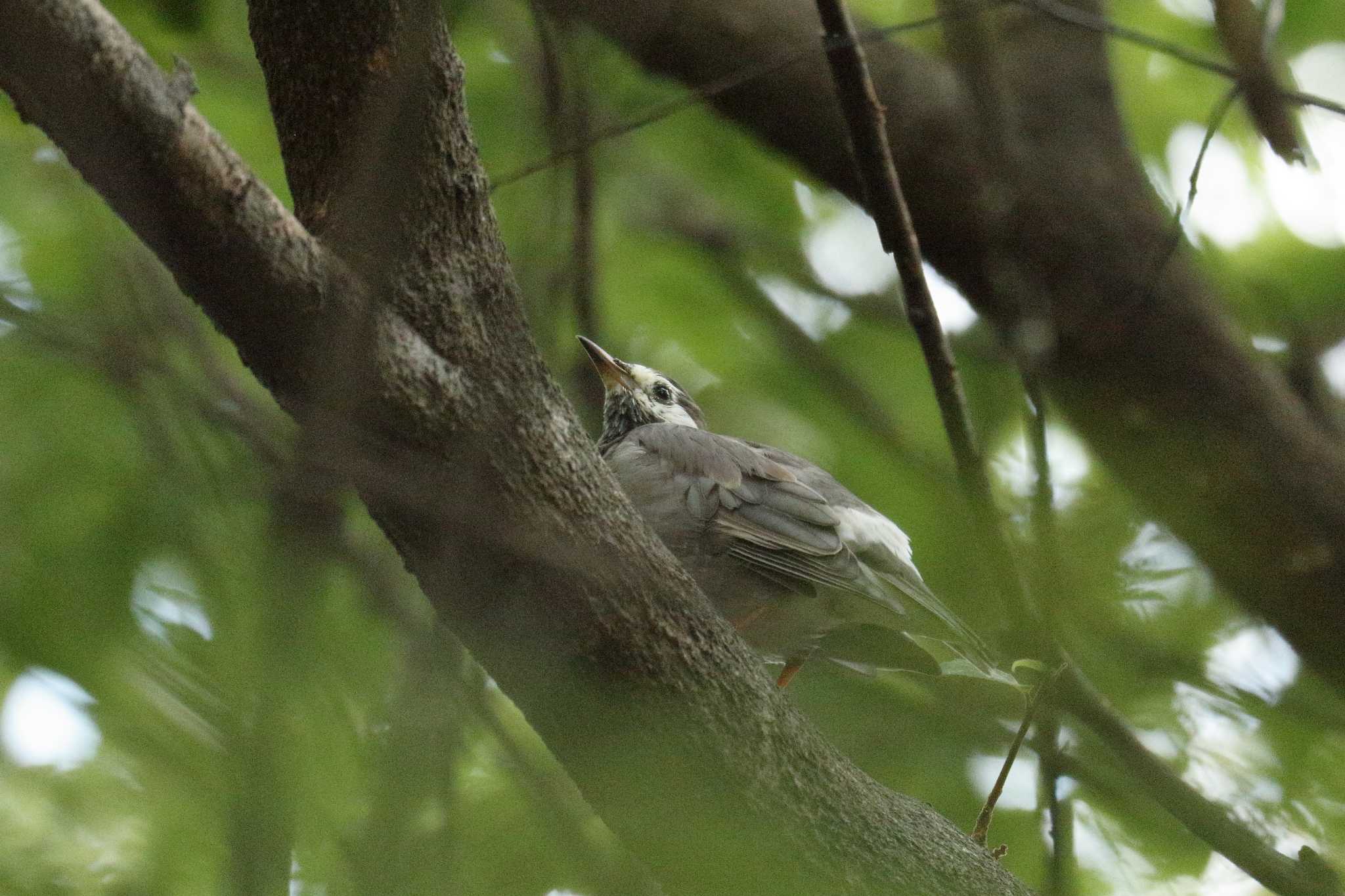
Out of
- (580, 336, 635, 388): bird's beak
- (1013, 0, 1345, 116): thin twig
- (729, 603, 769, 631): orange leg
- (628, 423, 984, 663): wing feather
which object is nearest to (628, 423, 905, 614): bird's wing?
(628, 423, 984, 663): wing feather

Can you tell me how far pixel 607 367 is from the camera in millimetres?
6414

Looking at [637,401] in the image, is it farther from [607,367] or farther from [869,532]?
[869,532]

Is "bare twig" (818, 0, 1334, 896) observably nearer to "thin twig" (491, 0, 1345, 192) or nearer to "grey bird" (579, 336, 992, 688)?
"thin twig" (491, 0, 1345, 192)

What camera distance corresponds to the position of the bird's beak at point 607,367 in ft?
20.0

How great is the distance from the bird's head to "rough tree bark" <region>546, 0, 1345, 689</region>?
1362 millimetres

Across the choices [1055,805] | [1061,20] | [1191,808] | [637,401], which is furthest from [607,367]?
[1191,808]

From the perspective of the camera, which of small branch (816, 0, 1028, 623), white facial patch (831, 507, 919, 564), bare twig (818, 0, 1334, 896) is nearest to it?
bare twig (818, 0, 1334, 896)

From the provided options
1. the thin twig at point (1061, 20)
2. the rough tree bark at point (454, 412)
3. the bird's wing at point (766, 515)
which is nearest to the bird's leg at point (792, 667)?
the bird's wing at point (766, 515)

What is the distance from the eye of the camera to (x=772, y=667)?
6.24 m

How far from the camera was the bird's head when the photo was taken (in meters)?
6.66

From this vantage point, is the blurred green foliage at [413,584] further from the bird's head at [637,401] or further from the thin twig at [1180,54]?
the thin twig at [1180,54]

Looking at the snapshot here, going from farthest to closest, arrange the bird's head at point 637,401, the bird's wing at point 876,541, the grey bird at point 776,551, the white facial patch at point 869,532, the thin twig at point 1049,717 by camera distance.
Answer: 1. the bird's head at point 637,401
2. the white facial patch at point 869,532
3. the grey bird at point 776,551
4. the bird's wing at point 876,541
5. the thin twig at point 1049,717

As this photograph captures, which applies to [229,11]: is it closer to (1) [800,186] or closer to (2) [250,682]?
(1) [800,186]

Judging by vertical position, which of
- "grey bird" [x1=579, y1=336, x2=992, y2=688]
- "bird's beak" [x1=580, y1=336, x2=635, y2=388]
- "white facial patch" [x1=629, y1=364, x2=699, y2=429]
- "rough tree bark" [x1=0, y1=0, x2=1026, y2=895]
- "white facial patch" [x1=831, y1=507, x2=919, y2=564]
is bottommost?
"rough tree bark" [x1=0, y1=0, x2=1026, y2=895]
